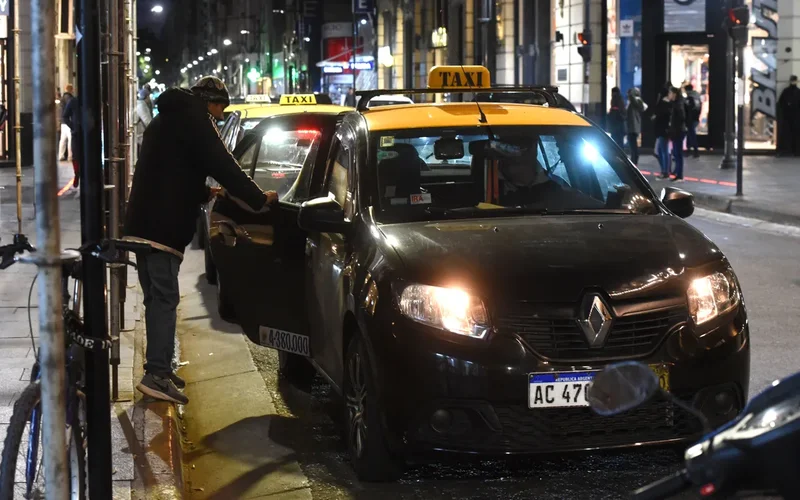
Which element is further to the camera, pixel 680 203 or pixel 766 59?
pixel 766 59

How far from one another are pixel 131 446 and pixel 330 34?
88.5 meters

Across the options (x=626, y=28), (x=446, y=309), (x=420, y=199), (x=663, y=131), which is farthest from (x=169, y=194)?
(x=626, y=28)

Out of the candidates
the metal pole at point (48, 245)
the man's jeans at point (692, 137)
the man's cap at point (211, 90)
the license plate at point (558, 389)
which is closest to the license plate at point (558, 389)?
the license plate at point (558, 389)

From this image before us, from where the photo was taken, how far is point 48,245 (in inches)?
141

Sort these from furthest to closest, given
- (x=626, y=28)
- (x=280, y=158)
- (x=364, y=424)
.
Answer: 1. (x=626, y=28)
2. (x=280, y=158)
3. (x=364, y=424)

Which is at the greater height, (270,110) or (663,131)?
(270,110)

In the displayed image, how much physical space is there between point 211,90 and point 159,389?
5.45 feet

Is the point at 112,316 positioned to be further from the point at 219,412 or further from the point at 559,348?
the point at 559,348

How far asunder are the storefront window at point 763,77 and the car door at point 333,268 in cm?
2621

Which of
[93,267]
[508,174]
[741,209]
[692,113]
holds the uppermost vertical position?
[692,113]

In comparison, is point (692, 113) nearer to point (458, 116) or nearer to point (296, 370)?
point (296, 370)

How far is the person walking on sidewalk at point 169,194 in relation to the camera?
22.6ft

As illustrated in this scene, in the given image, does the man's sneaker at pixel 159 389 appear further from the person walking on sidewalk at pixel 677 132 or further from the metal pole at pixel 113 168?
the person walking on sidewalk at pixel 677 132

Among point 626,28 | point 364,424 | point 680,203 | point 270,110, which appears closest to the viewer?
point 364,424
